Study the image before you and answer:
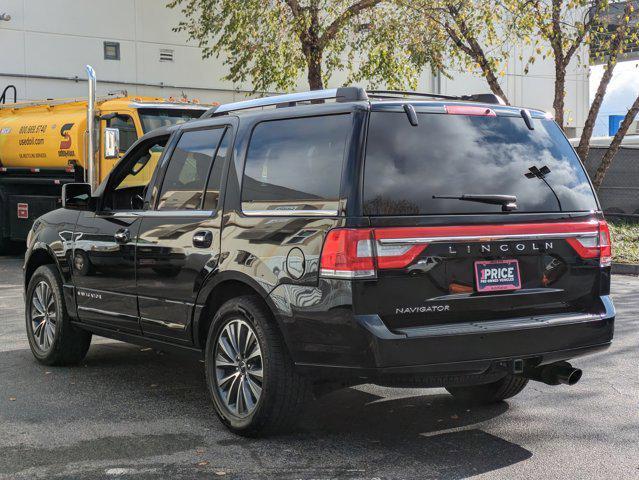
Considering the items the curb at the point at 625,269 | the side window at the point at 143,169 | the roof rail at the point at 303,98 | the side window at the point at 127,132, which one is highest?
the side window at the point at 127,132

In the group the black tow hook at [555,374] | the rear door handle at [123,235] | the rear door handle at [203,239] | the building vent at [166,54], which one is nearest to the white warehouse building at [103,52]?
the building vent at [166,54]

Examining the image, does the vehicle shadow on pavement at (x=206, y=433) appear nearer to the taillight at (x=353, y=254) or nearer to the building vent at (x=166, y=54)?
the taillight at (x=353, y=254)

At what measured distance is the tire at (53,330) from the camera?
281 inches

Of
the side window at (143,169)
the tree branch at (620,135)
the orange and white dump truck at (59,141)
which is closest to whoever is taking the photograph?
the side window at (143,169)

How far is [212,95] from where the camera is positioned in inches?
1006

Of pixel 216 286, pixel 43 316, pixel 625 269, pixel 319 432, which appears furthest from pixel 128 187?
pixel 625 269

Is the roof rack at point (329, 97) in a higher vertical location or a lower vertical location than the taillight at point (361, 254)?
higher

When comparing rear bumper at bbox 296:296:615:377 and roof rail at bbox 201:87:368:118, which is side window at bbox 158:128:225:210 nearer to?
roof rail at bbox 201:87:368:118

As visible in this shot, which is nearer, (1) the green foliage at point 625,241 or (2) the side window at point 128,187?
(2) the side window at point 128,187

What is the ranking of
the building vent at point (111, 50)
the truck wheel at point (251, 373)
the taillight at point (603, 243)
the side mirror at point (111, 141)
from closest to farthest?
1. the truck wheel at point (251, 373)
2. the taillight at point (603, 243)
3. the side mirror at point (111, 141)
4. the building vent at point (111, 50)

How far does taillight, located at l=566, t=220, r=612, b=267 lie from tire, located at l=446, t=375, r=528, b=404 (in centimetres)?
101

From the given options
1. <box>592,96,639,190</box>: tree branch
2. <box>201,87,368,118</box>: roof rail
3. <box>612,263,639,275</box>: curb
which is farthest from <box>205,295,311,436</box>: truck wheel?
<box>592,96,639,190</box>: tree branch

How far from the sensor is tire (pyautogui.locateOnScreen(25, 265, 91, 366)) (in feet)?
23.4

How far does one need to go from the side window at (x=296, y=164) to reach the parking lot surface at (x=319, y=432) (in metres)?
1.35
